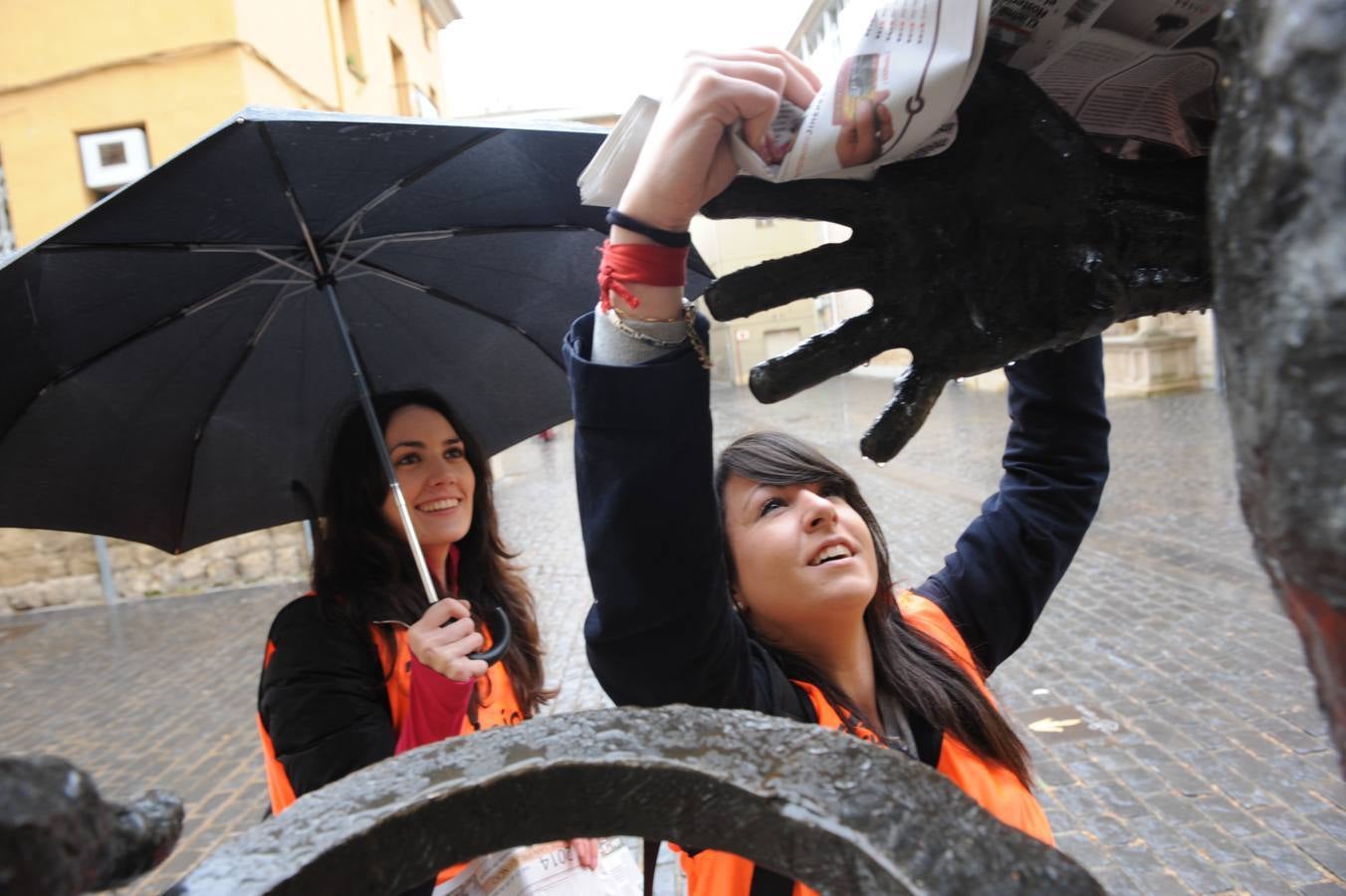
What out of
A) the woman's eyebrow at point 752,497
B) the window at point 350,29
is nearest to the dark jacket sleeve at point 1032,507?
the woman's eyebrow at point 752,497

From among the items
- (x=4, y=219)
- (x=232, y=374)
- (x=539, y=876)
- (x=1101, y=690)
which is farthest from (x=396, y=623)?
(x=4, y=219)

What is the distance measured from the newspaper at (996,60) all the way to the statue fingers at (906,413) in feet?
0.65

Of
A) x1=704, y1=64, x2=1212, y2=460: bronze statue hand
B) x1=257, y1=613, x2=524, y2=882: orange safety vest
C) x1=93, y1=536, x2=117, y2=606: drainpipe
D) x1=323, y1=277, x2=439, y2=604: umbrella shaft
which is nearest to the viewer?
x1=704, y1=64, x2=1212, y2=460: bronze statue hand

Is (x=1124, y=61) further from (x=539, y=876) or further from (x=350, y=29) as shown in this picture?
(x=350, y=29)

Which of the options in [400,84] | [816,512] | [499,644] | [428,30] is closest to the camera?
[816,512]

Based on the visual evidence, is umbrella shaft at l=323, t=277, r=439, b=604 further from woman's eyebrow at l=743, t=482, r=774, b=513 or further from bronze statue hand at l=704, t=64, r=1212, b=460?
bronze statue hand at l=704, t=64, r=1212, b=460

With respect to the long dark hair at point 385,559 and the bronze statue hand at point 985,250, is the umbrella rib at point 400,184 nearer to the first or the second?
the long dark hair at point 385,559

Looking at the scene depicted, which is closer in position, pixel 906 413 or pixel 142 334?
pixel 906 413

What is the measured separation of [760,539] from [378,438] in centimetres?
98

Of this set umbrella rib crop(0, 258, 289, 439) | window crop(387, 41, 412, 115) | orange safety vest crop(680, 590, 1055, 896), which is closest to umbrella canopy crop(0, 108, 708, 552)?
umbrella rib crop(0, 258, 289, 439)

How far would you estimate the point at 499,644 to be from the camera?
2.03m

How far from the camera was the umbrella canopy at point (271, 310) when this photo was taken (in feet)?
5.76

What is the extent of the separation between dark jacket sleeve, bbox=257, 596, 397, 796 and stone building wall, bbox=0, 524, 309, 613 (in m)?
7.46

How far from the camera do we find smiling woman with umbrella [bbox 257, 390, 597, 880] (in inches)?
69.1
